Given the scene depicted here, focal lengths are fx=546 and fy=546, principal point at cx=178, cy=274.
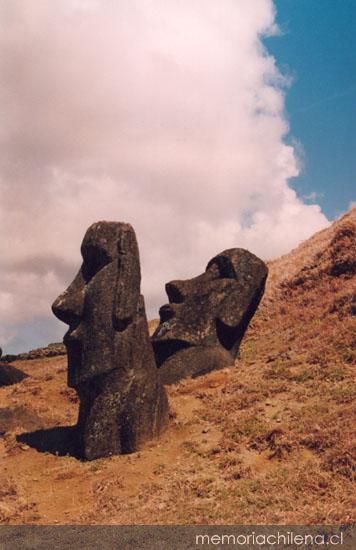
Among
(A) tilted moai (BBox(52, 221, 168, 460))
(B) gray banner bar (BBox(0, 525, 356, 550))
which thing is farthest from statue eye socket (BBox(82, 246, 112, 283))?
(B) gray banner bar (BBox(0, 525, 356, 550))

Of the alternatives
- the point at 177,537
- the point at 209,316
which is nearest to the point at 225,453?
the point at 177,537

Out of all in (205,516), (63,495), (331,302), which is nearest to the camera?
(205,516)

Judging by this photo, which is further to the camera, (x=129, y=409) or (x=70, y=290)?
(x=70, y=290)

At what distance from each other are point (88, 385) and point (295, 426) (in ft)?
14.8

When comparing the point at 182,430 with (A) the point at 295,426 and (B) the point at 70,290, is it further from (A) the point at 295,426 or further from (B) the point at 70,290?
(B) the point at 70,290

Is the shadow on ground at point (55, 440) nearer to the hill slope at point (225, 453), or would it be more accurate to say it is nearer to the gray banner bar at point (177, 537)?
the hill slope at point (225, 453)

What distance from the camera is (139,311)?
41.1 feet

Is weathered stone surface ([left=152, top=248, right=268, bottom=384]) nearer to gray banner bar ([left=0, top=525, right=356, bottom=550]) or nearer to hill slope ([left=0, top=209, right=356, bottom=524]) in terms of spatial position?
hill slope ([left=0, top=209, right=356, bottom=524])

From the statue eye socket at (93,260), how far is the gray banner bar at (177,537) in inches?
231

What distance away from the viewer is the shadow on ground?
1225cm

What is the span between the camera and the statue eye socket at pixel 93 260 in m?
12.6

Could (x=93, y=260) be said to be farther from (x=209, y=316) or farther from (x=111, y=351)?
(x=209, y=316)

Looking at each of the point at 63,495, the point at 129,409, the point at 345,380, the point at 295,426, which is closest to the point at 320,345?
the point at 345,380

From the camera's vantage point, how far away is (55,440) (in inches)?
512
